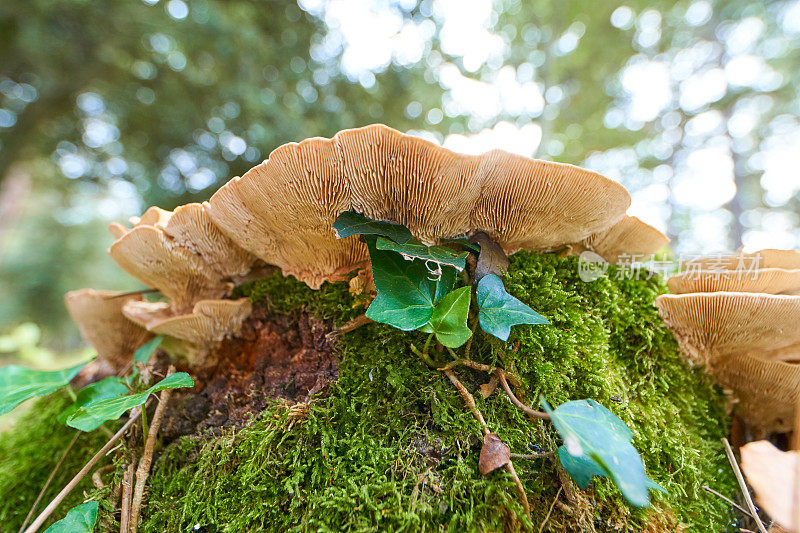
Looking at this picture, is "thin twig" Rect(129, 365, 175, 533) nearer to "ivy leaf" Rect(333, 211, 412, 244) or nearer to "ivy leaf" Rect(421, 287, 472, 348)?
"ivy leaf" Rect(333, 211, 412, 244)

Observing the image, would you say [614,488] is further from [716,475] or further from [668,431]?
[716,475]

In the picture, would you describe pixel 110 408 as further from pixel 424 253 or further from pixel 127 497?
pixel 424 253

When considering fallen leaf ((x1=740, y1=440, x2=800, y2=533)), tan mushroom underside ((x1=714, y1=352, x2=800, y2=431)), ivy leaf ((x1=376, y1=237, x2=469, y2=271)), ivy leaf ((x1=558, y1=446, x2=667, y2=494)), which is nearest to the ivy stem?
ivy leaf ((x1=376, y1=237, x2=469, y2=271))

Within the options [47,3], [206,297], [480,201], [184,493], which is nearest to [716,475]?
[480,201]

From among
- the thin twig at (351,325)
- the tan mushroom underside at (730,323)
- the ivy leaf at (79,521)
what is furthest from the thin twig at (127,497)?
the tan mushroom underside at (730,323)

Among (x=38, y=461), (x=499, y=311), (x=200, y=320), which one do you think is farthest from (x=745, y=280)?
(x=38, y=461)

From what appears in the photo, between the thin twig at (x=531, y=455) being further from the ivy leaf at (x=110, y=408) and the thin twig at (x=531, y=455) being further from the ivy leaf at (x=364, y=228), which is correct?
the ivy leaf at (x=110, y=408)

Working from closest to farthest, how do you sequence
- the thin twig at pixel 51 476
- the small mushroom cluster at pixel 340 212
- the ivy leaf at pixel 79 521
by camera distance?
the ivy leaf at pixel 79 521, the small mushroom cluster at pixel 340 212, the thin twig at pixel 51 476
